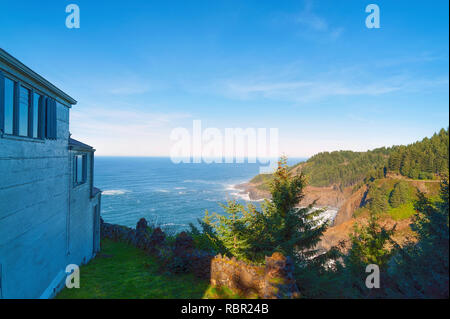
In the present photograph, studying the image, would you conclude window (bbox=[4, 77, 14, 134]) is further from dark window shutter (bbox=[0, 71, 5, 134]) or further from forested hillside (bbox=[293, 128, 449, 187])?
forested hillside (bbox=[293, 128, 449, 187])

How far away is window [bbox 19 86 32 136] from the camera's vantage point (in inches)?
247

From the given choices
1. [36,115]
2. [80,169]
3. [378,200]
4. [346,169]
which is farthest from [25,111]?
[346,169]

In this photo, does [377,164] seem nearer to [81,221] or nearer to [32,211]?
[81,221]

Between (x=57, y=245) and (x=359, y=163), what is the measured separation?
113 m

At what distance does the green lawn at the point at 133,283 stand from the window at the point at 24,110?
5997 millimetres

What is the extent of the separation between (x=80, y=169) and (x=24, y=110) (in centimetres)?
563

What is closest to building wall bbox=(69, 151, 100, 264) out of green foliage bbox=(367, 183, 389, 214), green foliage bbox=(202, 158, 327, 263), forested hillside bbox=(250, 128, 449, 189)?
green foliage bbox=(202, 158, 327, 263)

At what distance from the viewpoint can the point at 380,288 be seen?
6660 mm

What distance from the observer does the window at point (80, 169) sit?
35.3 ft

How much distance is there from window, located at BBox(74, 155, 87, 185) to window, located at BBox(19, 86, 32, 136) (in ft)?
14.7

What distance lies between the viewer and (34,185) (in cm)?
679

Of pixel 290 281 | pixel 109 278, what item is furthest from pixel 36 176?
pixel 290 281

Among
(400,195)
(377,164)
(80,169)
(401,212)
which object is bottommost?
(401,212)

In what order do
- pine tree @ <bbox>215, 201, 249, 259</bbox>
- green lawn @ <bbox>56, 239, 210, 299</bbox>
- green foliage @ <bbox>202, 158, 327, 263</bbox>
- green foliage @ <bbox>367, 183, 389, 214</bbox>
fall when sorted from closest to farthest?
green lawn @ <bbox>56, 239, 210, 299</bbox> → green foliage @ <bbox>202, 158, 327, 263</bbox> → pine tree @ <bbox>215, 201, 249, 259</bbox> → green foliage @ <bbox>367, 183, 389, 214</bbox>
